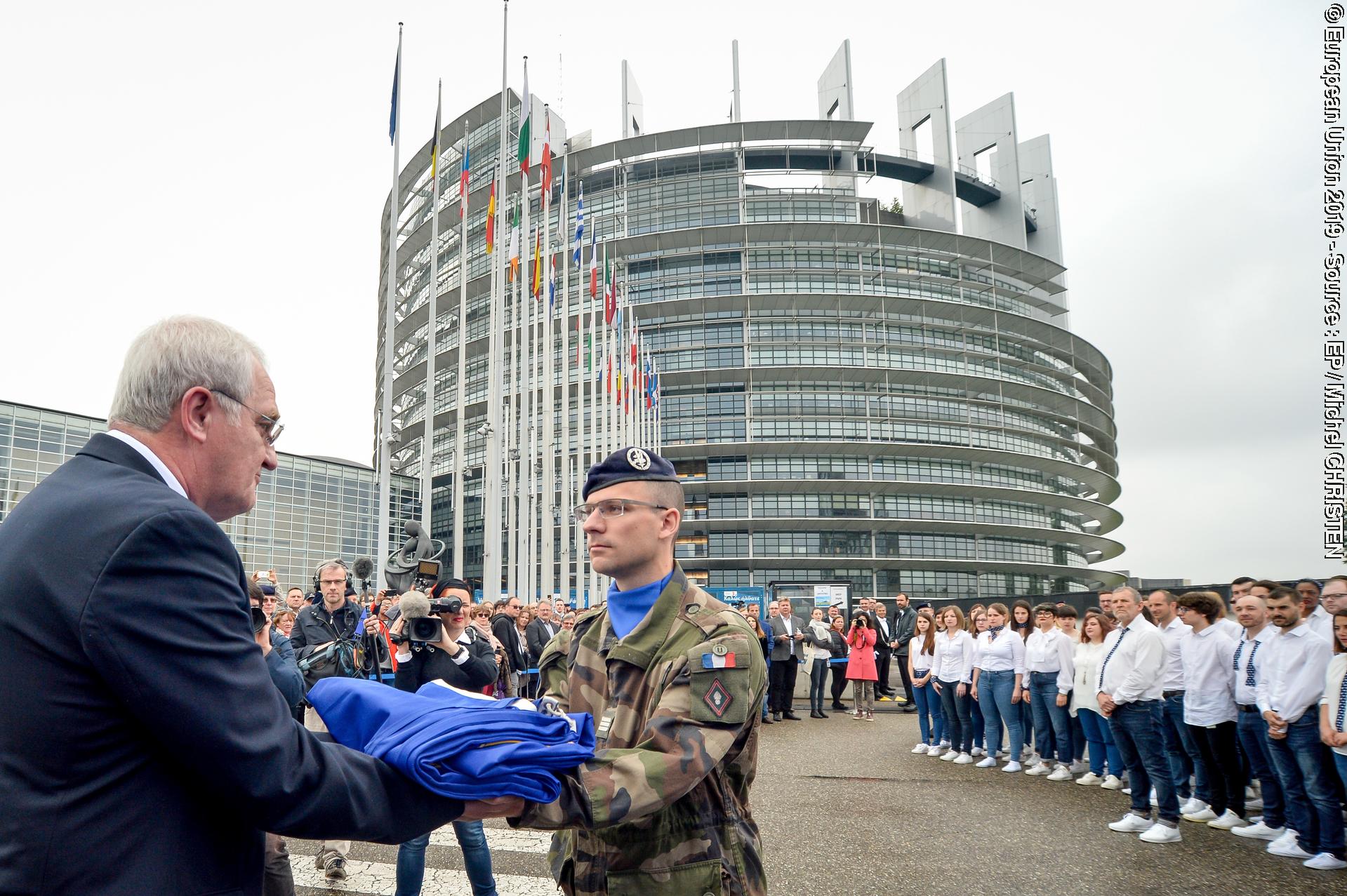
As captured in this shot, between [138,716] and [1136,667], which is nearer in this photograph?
[138,716]

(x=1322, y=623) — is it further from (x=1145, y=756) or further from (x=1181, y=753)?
(x=1145, y=756)

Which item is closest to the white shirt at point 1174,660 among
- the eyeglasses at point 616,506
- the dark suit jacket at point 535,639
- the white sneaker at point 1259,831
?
the white sneaker at point 1259,831

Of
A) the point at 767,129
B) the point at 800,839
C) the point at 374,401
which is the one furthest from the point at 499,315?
the point at 374,401

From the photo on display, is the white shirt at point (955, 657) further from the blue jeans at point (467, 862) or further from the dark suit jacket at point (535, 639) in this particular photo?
the blue jeans at point (467, 862)

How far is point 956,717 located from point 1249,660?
530cm

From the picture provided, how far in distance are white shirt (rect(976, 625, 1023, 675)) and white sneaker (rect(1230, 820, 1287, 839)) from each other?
359cm

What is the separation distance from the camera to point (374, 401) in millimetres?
77938

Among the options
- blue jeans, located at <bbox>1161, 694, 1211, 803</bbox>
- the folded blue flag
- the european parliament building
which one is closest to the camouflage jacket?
the folded blue flag

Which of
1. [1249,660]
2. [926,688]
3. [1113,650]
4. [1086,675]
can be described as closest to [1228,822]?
[1249,660]

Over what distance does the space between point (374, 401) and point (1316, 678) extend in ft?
256

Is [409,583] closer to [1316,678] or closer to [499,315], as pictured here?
[1316,678]

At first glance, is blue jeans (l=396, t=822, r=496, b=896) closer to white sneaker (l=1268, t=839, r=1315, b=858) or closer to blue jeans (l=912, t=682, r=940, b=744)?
white sneaker (l=1268, t=839, r=1315, b=858)

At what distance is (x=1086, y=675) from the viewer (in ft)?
32.8

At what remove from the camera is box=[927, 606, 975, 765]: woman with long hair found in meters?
12.3
